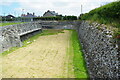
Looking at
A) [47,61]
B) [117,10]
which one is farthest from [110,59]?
[47,61]

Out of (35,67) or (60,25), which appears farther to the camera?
(60,25)

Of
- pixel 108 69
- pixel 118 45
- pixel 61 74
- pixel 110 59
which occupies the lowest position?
pixel 61 74

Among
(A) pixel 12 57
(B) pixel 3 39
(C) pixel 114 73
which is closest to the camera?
(C) pixel 114 73

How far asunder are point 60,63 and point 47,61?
1.13 meters

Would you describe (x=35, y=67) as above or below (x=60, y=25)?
below

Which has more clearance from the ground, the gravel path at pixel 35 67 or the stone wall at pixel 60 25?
the stone wall at pixel 60 25

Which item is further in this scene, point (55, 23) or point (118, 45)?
point (55, 23)

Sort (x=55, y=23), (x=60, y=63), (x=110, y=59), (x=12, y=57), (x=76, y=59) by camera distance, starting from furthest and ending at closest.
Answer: (x=55, y=23) < (x=12, y=57) < (x=76, y=59) < (x=60, y=63) < (x=110, y=59)

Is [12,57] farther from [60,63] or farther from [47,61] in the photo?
[60,63]

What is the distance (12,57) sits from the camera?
39.8ft

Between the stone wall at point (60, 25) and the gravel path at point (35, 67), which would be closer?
the gravel path at point (35, 67)

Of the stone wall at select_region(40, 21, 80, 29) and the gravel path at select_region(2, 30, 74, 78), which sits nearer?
the gravel path at select_region(2, 30, 74, 78)

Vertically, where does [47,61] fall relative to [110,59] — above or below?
below

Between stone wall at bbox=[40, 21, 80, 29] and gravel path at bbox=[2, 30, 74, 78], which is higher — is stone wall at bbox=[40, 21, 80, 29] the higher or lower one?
the higher one
